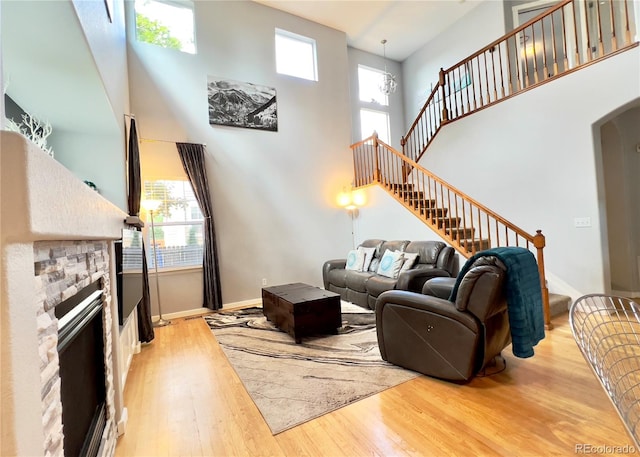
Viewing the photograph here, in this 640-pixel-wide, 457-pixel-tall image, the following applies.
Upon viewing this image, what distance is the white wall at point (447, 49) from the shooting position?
561 centimetres

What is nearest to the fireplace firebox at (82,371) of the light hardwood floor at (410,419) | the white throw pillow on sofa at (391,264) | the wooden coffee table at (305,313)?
the light hardwood floor at (410,419)

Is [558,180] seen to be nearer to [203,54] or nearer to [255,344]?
[255,344]

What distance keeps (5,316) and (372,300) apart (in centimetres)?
404

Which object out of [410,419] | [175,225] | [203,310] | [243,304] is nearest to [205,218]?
[175,225]

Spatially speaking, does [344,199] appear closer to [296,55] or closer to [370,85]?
[296,55]

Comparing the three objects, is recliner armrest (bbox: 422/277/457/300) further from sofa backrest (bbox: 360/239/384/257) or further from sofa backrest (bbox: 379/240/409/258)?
sofa backrest (bbox: 360/239/384/257)

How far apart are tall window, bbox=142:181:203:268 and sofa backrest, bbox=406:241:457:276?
341cm

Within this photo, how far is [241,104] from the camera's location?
5.19 m

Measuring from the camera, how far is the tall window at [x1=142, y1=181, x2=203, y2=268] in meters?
4.50

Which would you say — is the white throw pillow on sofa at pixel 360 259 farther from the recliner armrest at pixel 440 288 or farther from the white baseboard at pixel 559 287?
the white baseboard at pixel 559 287

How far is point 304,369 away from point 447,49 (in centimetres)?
706

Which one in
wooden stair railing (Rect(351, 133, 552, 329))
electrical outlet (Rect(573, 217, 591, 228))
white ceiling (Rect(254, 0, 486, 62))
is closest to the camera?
wooden stair railing (Rect(351, 133, 552, 329))

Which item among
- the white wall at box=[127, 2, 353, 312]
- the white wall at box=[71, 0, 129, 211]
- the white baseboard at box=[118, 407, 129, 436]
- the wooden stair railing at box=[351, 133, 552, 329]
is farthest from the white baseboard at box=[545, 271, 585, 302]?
the white wall at box=[71, 0, 129, 211]

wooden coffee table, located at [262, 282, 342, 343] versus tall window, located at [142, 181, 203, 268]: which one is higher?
tall window, located at [142, 181, 203, 268]
